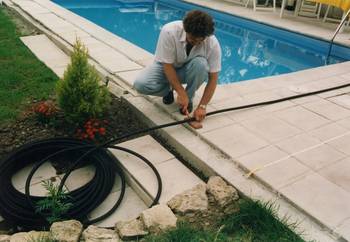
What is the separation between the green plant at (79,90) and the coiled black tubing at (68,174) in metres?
0.28

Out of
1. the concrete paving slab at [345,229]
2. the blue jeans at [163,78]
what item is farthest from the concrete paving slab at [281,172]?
the blue jeans at [163,78]

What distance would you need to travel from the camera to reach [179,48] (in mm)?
2902

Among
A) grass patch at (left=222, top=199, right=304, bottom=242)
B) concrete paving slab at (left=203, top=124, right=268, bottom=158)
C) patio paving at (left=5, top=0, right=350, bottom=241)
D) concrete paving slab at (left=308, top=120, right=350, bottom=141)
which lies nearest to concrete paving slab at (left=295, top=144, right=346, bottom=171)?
patio paving at (left=5, top=0, right=350, bottom=241)

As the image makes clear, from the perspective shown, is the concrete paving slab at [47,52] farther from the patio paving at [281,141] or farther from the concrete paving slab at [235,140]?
the concrete paving slab at [235,140]

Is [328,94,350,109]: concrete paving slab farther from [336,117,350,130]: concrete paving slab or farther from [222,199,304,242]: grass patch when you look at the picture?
[222,199,304,242]: grass patch

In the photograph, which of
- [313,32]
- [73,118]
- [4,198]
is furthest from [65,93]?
[313,32]

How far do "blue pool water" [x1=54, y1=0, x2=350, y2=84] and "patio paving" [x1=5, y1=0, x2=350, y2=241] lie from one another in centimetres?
146

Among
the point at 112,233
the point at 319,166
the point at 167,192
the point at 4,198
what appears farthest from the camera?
the point at 319,166

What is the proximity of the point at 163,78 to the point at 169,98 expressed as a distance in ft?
0.86

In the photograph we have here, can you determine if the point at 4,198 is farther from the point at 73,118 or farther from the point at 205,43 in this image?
the point at 205,43

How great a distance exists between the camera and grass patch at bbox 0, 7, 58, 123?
10.7 feet

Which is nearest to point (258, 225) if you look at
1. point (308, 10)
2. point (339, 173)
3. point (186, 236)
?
point (186, 236)

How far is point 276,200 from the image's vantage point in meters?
2.26

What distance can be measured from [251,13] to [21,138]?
277 inches
